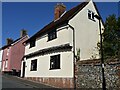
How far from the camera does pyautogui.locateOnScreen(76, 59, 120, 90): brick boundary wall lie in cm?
1270

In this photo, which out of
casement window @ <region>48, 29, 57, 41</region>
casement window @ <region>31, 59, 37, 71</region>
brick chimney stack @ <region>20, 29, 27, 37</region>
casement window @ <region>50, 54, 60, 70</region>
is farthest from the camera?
brick chimney stack @ <region>20, 29, 27, 37</region>

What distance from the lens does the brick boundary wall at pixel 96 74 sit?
1270 centimetres

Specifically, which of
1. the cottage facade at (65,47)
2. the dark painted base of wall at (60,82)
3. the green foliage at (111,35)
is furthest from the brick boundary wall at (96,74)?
the green foliage at (111,35)

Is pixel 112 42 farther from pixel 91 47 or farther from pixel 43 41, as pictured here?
pixel 43 41

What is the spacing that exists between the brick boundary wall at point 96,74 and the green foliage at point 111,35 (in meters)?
6.21

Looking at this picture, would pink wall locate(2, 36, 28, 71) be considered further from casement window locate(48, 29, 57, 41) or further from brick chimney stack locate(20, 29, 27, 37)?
casement window locate(48, 29, 57, 41)

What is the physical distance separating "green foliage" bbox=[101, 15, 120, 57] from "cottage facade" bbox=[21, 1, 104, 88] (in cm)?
106

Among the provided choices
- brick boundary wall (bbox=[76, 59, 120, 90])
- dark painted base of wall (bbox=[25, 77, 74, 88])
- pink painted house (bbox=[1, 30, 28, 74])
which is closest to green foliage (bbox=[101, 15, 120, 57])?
dark painted base of wall (bbox=[25, 77, 74, 88])

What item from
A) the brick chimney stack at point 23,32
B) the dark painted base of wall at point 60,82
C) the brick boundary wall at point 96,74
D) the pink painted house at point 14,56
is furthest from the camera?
the brick chimney stack at point 23,32

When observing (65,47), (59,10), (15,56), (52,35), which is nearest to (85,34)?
(65,47)

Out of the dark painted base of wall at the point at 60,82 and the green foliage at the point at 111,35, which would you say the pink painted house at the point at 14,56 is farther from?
the green foliage at the point at 111,35

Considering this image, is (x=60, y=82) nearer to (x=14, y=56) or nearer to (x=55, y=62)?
(x=55, y=62)

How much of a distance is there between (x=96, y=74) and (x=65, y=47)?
4.97 m

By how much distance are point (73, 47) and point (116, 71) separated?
610cm
